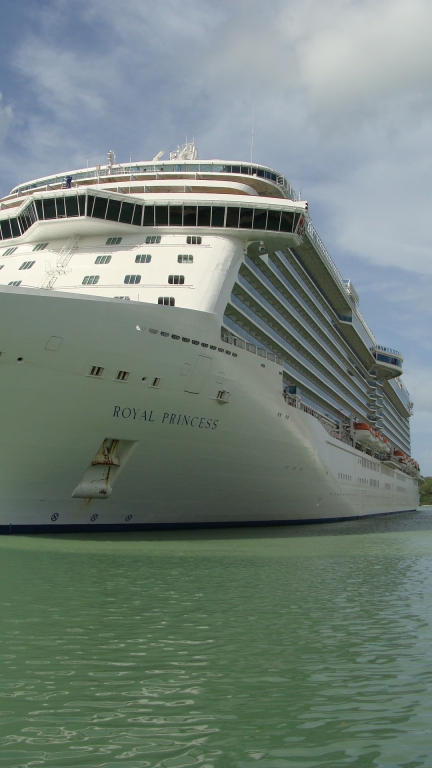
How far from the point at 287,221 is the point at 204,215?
3156mm

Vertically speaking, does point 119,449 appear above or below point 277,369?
below

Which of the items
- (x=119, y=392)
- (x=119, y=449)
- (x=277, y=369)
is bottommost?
(x=119, y=449)

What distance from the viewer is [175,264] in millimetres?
22016

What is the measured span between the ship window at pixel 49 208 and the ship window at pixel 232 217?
6.22 meters

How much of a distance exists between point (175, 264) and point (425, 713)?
18.4 m

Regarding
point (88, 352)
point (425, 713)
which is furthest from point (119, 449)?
point (425, 713)

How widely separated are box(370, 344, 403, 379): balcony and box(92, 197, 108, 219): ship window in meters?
38.4

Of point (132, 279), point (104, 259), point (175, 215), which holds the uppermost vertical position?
point (175, 215)

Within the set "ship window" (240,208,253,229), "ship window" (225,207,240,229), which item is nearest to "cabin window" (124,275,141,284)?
"ship window" (225,207,240,229)

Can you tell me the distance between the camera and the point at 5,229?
85.1 ft

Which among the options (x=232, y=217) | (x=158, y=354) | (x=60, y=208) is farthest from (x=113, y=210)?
(x=158, y=354)

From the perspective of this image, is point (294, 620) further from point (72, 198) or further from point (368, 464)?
point (368, 464)

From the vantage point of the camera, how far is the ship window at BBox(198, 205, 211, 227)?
23562mm

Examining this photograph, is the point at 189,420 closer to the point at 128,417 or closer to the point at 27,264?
the point at 128,417
